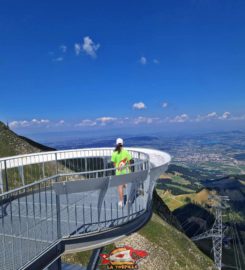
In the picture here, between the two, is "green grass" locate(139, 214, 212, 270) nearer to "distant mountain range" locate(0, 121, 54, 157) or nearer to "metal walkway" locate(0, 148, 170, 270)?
"distant mountain range" locate(0, 121, 54, 157)

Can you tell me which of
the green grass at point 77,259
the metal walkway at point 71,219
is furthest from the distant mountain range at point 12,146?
the metal walkway at point 71,219

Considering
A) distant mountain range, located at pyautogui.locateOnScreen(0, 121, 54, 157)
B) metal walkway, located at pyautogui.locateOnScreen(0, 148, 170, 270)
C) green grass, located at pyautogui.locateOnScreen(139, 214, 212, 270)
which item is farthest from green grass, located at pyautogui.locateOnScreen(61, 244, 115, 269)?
distant mountain range, located at pyautogui.locateOnScreen(0, 121, 54, 157)

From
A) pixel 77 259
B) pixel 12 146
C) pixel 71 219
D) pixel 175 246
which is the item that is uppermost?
pixel 12 146

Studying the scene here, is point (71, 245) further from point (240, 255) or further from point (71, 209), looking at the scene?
point (240, 255)

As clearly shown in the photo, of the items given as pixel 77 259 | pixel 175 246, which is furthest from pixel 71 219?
pixel 175 246

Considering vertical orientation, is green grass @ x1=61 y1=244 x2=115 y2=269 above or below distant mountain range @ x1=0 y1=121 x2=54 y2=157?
below

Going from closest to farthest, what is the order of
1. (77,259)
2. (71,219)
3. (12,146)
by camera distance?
1. (71,219)
2. (77,259)
3. (12,146)

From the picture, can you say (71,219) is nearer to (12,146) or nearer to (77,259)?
(77,259)

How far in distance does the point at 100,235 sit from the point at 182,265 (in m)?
29.7

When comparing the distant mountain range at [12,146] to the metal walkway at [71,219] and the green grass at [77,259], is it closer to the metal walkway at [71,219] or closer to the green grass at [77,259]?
the green grass at [77,259]

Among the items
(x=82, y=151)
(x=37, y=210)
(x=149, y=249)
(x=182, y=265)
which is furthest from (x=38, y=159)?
(x=182, y=265)

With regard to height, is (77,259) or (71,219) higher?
(71,219)

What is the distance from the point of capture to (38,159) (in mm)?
15961

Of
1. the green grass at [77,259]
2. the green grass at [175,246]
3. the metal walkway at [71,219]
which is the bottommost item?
the green grass at [175,246]
